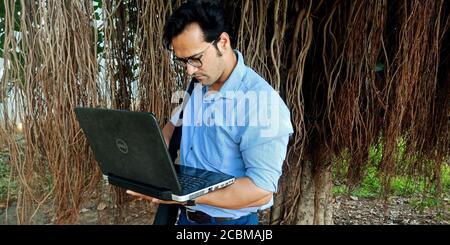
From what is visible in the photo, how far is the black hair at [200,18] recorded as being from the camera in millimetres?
860

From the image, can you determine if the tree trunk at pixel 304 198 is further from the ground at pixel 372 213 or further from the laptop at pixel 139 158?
the laptop at pixel 139 158

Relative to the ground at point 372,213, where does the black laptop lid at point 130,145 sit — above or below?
above

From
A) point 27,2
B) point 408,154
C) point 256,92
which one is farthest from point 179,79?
point 408,154

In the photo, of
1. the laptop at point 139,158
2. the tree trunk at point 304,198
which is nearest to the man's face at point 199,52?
the laptop at point 139,158

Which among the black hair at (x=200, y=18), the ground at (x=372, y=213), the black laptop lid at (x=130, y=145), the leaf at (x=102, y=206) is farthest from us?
the ground at (x=372, y=213)

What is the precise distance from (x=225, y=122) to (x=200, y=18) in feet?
0.77

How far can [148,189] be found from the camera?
2.64ft

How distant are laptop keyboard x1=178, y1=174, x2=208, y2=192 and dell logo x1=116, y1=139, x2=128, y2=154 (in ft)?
0.43

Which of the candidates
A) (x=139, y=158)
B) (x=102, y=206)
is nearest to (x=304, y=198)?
(x=102, y=206)

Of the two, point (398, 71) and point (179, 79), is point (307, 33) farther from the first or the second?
point (179, 79)

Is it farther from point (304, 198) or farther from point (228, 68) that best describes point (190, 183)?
point (304, 198)

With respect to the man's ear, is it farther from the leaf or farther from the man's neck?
the leaf

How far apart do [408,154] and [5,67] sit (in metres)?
1.66

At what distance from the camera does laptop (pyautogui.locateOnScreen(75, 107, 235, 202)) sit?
0.75 metres
